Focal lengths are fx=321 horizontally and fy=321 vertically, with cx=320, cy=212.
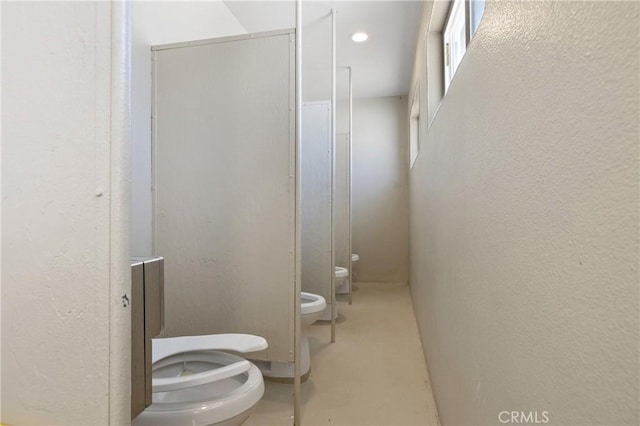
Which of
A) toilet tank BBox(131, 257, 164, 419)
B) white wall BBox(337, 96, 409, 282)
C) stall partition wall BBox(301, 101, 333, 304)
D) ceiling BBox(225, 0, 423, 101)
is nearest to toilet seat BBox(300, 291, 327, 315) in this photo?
stall partition wall BBox(301, 101, 333, 304)

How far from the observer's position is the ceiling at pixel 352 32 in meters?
2.27

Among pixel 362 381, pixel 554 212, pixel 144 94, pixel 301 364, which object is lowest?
pixel 362 381

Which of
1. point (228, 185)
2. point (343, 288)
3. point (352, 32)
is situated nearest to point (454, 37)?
point (352, 32)

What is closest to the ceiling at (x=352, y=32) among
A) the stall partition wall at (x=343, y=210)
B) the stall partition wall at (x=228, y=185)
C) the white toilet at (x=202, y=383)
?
the stall partition wall at (x=343, y=210)

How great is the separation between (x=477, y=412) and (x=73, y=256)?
95 cm

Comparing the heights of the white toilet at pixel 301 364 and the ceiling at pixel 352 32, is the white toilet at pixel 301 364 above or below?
below

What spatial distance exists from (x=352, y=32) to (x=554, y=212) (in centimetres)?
261

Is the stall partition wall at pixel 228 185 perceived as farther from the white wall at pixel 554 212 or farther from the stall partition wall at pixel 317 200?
the stall partition wall at pixel 317 200

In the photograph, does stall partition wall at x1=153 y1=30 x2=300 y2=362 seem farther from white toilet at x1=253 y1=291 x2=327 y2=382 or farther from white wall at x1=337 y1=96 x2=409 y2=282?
white wall at x1=337 y1=96 x2=409 y2=282

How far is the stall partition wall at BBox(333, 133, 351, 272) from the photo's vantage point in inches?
128

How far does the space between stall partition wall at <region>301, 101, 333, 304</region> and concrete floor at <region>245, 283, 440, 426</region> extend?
43cm

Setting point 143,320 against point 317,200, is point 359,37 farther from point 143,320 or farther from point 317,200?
point 143,320

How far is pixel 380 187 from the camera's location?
163 inches

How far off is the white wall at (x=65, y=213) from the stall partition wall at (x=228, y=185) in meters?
0.97
